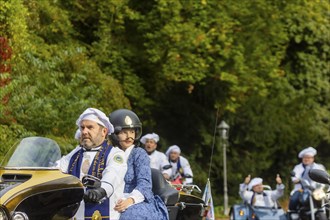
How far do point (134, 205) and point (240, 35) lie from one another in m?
22.3

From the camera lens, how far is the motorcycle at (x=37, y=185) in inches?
273

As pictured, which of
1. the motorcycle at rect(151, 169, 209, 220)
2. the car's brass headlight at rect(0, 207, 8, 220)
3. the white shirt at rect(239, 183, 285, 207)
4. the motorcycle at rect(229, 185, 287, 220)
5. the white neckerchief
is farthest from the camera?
the white shirt at rect(239, 183, 285, 207)

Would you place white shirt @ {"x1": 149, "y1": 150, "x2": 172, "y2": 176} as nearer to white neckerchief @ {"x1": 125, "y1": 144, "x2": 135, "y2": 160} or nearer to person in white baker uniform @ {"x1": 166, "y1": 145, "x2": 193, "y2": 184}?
person in white baker uniform @ {"x1": 166, "y1": 145, "x2": 193, "y2": 184}

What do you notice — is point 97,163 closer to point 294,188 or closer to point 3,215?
point 3,215

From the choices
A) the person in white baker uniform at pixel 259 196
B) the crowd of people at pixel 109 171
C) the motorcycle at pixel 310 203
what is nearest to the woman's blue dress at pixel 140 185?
the crowd of people at pixel 109 171

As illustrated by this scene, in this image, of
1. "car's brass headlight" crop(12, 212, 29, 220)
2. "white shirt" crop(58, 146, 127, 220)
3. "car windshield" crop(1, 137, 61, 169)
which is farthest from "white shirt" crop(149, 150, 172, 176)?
"car's brass headlight" crop(12, 212, 29, 220)

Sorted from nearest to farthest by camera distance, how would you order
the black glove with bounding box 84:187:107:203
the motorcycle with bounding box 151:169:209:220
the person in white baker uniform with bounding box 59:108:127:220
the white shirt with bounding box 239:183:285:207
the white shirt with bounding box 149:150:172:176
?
the black glove with bounding box 84:187:107:203
the person in white baker uniform with bounding box 59:108:127:220
the motorcycle with bounding box 151:169:209:220
the white shirt with bounding box 149:150:172:176
the white shirt with bounding box 239:183:285:207

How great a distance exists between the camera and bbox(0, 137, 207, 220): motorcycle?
6938 mm

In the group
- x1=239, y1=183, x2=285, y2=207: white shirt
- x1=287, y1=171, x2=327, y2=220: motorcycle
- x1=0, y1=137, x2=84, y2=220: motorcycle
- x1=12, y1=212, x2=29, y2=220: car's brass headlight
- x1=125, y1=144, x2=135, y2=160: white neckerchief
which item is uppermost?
x1=239, y1=183, x2=285, y2=207: white shirt

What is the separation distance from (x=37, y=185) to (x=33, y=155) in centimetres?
71

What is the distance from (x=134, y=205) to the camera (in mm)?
8273

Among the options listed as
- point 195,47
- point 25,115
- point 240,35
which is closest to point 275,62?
point 240,35

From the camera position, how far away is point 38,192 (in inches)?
277

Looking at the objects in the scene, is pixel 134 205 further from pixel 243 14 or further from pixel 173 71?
pixel 243 14
